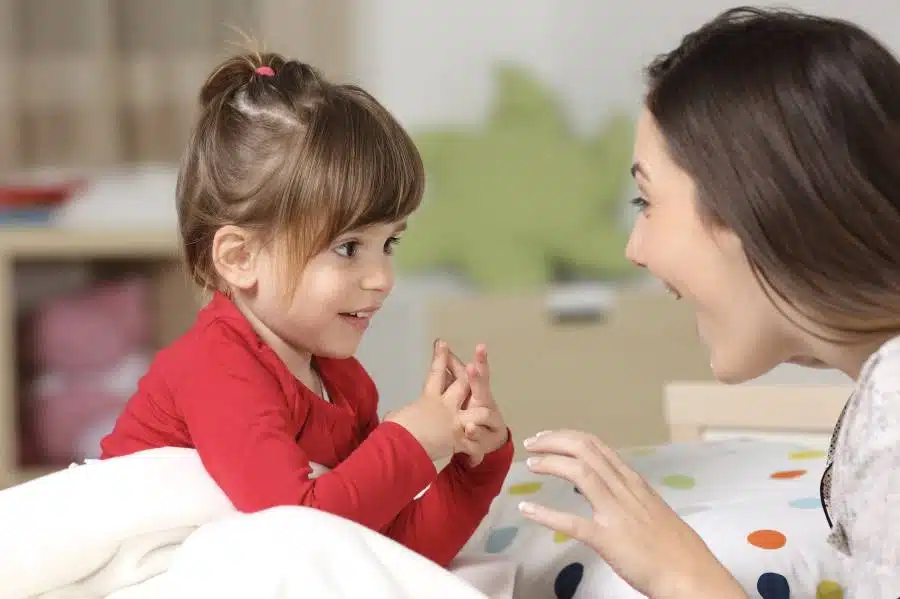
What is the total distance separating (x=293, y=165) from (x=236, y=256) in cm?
10

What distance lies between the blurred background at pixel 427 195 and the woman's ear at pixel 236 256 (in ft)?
4.63

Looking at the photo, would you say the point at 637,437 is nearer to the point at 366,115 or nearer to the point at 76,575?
the point at 366,115

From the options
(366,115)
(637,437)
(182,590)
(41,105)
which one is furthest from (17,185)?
(182,590)

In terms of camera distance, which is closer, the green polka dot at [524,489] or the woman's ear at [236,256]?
the woman's ear at [236,256]

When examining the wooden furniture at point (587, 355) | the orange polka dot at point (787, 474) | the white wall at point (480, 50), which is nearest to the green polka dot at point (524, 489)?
the orange polka dot at point (787, 474)

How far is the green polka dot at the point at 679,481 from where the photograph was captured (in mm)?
1237

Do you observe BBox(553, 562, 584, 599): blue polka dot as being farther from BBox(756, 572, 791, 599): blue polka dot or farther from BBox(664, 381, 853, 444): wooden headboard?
BBox(664, 381, 853, 444): wooden headboard

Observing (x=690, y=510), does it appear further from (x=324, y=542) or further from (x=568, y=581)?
(x=324, y=542)

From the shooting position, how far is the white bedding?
781mm

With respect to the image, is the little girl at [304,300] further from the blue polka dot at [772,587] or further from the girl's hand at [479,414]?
the blue polka dot at [772,587]

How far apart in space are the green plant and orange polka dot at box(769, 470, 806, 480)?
58.1 inches

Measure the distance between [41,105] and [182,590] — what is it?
7.26 feet

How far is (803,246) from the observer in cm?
84

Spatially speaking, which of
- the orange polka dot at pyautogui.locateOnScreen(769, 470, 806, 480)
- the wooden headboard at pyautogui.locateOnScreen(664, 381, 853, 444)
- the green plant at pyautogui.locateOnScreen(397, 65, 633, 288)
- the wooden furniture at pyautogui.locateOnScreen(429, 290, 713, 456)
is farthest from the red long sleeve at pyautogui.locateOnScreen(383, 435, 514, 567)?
the green plant at pyautogui.locateOnScreen(397, 65, 633, 288)
